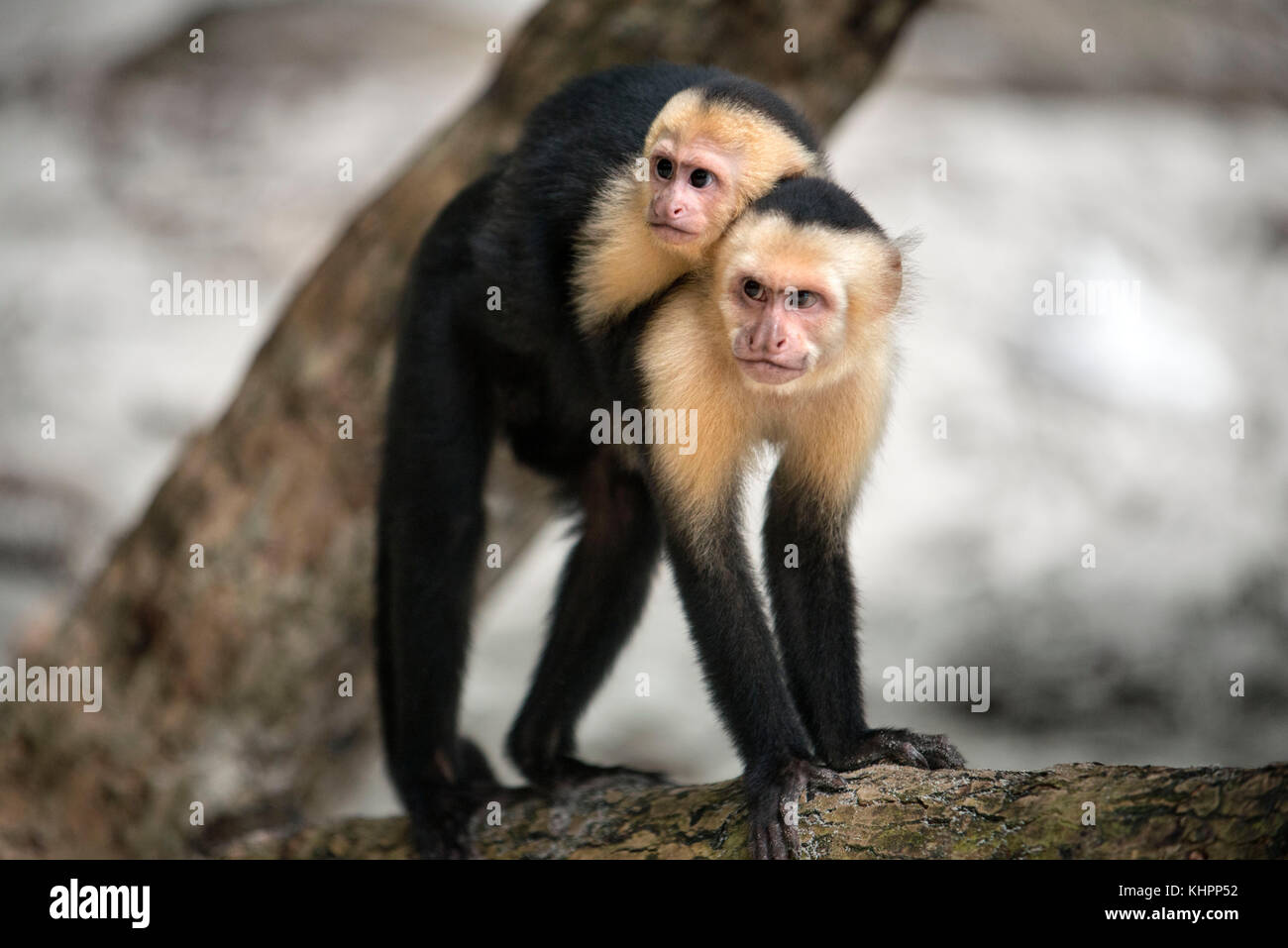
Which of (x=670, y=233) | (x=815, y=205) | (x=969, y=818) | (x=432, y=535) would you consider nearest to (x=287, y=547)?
(x=432, y=535)

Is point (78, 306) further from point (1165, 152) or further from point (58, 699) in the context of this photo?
point (1165, 152)

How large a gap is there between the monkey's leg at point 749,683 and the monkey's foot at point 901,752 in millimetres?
151

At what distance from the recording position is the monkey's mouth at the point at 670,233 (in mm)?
3613

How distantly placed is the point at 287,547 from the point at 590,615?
2.03 m

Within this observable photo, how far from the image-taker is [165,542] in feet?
19.7

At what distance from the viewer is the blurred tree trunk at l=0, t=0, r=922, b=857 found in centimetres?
564

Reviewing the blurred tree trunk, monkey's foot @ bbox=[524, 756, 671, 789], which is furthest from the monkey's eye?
the blurred tree trunk

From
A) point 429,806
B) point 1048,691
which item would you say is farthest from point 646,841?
point 1048,691

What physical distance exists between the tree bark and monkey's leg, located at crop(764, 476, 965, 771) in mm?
160

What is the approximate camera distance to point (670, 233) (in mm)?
3619

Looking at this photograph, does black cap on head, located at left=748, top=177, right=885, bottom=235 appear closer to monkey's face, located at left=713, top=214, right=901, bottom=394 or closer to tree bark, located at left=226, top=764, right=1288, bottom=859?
monkey's face, located at left=713, top=214, right=901, bottom=394
